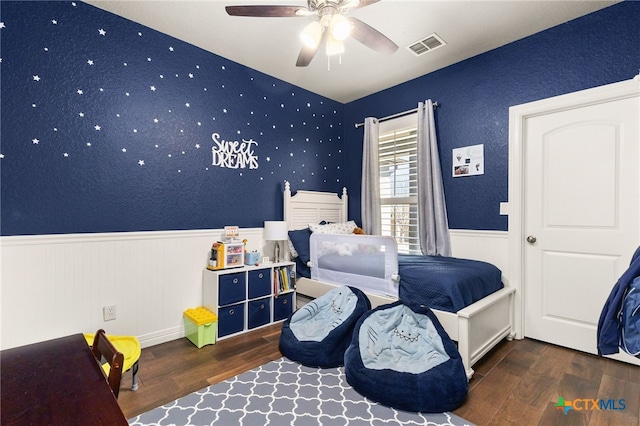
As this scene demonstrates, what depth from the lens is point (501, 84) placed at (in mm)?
2895

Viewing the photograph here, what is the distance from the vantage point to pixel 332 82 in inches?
144

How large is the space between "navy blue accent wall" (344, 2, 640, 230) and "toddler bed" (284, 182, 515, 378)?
27.7 inches

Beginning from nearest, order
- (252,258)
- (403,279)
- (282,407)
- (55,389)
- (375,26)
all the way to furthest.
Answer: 1. (55,389)
2. (282,407)
3. (403,279)
4. (375,26)
5. (252,258)

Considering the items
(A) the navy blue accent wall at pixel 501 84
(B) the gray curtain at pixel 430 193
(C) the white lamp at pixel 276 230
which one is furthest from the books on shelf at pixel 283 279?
(A) the navy blue accent wall at pixel 501 84

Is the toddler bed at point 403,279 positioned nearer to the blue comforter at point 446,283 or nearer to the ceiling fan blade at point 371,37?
the blue comforter at point 446,283

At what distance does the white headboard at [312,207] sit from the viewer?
11.6ft

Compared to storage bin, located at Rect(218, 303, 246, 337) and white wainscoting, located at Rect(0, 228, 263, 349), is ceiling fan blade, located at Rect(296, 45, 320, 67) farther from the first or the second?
storage bin, located at Rect(218, 303, 246, 337)

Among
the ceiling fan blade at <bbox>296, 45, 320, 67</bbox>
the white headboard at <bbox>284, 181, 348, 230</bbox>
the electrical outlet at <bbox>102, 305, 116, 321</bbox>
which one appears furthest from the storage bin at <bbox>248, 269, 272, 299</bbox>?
the ceiling fan blade at <bbox>296, 45, 320, 67</bbox>

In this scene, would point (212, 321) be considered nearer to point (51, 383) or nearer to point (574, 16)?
point (51, 383)

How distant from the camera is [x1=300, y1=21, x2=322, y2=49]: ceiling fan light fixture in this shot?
75.2 inches

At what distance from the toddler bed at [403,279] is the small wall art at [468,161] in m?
0.88

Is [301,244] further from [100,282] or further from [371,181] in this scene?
[100,282]

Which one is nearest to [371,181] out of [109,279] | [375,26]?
[375,26]

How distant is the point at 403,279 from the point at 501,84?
2020mm
